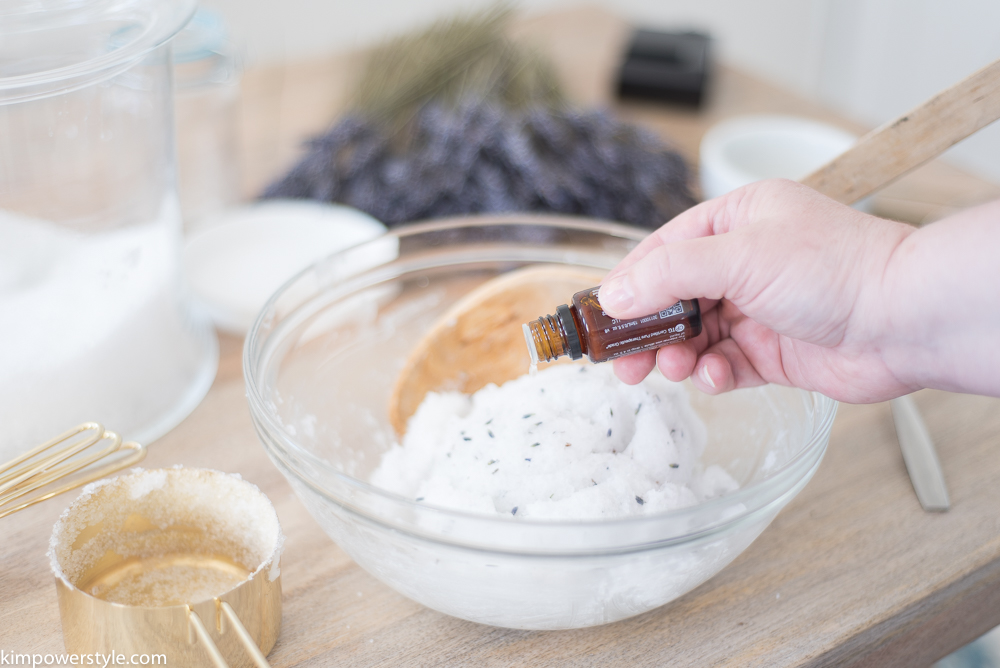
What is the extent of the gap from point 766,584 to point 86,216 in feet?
2.04

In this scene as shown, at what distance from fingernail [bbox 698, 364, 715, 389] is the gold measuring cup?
35 cm

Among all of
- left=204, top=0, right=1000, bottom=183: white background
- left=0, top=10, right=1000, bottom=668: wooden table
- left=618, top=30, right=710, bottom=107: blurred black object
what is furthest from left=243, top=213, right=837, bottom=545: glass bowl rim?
left=204, top=0, right=1000, bottom=183: white background

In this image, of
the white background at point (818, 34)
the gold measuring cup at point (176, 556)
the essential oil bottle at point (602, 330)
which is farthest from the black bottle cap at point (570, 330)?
the white background at point (818, 34)

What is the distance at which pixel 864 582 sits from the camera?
2.04 feet

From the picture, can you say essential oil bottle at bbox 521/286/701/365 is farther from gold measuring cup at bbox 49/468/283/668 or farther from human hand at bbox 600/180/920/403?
gold measuring cup at bbox 49/468/283/668

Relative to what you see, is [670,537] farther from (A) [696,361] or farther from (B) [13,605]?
(B) [13,605]

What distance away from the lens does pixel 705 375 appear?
662mm

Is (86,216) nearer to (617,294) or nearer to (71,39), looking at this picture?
(71,39)

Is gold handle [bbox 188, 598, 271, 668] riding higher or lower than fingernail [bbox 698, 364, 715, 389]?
lower

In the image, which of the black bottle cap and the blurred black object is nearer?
the black bottle cap

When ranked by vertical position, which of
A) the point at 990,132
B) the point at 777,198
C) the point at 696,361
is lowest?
the point at 990,132

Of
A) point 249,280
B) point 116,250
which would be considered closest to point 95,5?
point 116,250

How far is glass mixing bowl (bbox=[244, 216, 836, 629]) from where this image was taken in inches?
18.6

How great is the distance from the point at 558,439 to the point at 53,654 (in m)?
0.37
